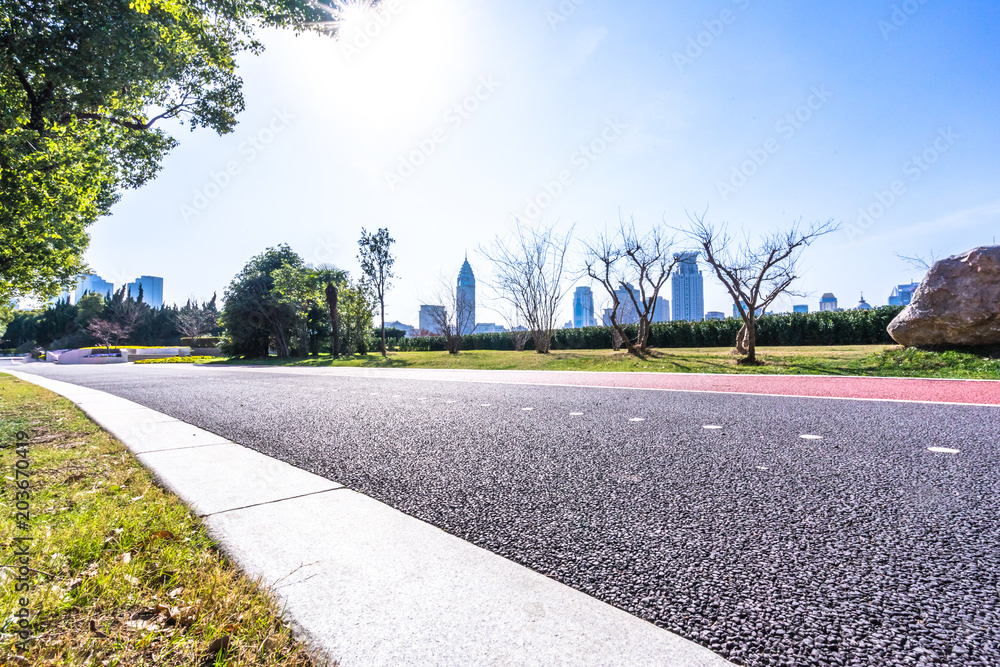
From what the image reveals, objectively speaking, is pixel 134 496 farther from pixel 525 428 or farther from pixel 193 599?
pixel 525 428

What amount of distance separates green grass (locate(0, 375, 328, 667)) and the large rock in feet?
46.2

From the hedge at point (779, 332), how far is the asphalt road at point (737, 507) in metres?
19.1

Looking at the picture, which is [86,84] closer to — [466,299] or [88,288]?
[466,299]

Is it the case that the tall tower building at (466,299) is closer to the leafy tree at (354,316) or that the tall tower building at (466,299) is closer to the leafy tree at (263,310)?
the leafy tree at (354,316)

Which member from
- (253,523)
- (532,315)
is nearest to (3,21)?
(253,523)

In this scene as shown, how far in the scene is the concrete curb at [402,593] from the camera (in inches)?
46.6

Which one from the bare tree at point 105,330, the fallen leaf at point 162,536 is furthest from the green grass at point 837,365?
the bare tree at point 105,330

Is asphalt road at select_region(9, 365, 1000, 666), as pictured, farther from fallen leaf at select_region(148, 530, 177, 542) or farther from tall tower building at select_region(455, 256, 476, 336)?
tall tower building at select_region(455, 256, 476, 336)

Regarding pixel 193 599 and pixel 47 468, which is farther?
pixel 47 468

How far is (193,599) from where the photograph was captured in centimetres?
142

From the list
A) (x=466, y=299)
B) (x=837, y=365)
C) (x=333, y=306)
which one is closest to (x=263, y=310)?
(x=333, y=306)

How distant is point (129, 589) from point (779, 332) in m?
26.8

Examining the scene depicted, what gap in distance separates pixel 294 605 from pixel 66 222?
9.85 metres

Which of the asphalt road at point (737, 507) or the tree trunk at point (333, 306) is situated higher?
the tree trunk at point (333, 306)
